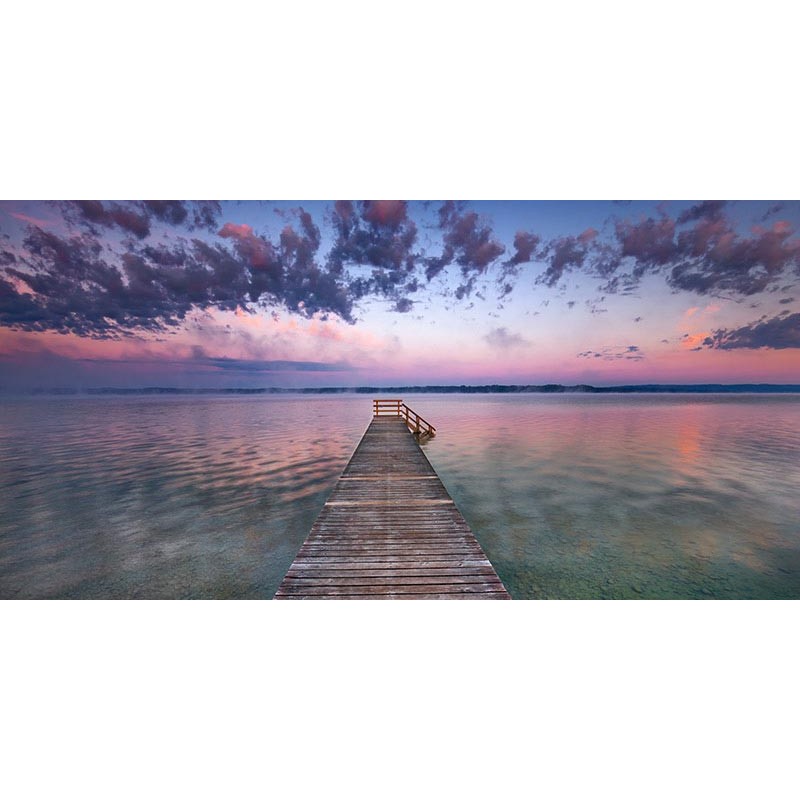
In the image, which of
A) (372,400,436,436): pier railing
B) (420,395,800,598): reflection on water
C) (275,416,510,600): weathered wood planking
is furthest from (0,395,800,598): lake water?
(275,416,510,600): weathered wood planking

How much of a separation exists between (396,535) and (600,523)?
7.45 metres

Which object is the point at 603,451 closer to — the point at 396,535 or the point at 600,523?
the point at 600,523

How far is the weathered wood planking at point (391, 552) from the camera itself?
15.2 feet

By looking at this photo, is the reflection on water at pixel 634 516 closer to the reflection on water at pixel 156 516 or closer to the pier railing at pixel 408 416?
the pier railing at pixel 408 416

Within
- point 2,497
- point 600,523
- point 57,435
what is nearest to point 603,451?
point 600,523

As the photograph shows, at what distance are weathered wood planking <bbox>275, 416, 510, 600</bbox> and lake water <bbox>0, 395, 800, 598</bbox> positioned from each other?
211 centimetres

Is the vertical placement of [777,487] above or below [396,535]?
below

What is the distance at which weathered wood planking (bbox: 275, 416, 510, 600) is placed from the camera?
15.2 ft

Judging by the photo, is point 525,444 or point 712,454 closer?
point 712,454

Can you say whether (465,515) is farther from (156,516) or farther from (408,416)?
(408,416)

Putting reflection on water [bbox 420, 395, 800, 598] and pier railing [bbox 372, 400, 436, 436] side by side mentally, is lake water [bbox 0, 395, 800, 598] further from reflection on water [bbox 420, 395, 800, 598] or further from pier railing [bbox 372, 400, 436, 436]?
pier railing [bbox 372, 400, 436, 436]

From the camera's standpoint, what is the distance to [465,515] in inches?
432

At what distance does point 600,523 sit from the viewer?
10.4 metres

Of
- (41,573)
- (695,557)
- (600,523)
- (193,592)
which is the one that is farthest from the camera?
→ (600,523)
